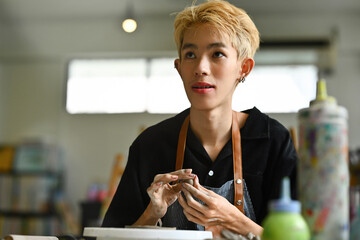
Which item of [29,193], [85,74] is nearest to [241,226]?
[29,193]

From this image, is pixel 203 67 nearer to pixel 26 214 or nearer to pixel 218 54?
pixel 218 54

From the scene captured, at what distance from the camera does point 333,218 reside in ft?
2.76

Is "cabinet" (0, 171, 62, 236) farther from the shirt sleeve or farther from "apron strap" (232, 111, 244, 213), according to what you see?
"apron strap" (232, 111, 244, 213)

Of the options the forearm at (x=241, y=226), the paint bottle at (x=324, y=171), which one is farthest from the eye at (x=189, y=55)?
the paint bottle at (x=324, y=171)

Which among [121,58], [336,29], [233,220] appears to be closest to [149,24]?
[121,58]

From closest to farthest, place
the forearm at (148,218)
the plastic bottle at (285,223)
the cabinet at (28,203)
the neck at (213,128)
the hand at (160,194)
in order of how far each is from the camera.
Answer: the plastic bottle at (285,223), the hand at (160,194), the forearm at (148,218), the neck at (213,128), the cabinet at (28,203)

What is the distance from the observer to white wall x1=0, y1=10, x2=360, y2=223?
7.29 m

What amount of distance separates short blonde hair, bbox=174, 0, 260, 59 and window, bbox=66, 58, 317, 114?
5.14 meters

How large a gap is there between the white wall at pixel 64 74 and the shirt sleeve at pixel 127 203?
547cm

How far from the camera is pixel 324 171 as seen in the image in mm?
863

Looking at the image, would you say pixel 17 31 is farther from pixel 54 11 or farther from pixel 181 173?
pixel 181 173

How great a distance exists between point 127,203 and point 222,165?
358 mm

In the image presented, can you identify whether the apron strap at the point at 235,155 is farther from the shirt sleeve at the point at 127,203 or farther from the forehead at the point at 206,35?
the forehead at the point at 206,35

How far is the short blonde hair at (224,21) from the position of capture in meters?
1.69
